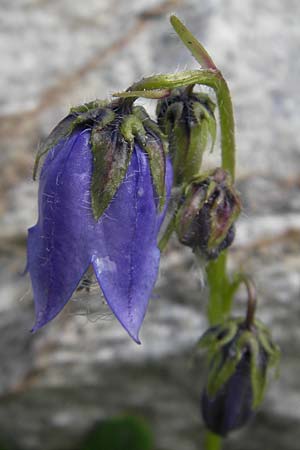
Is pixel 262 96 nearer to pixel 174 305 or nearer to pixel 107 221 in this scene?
pixel 174 305

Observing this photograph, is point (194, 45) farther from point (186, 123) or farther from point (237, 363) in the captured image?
point (237, 363)

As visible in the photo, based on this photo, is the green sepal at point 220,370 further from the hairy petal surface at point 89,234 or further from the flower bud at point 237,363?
the hairy petal surface at point 89,234

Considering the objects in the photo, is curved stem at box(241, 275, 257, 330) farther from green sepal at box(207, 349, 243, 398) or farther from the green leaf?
the green leaf

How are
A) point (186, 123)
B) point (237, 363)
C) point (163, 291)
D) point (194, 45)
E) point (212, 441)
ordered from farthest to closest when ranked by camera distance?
point (163, 291) → point (212, 441) → point (237, 363) → point (186, 123) → point (194, 45)

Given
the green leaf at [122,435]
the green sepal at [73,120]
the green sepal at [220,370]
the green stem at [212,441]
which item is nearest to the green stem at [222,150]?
the green stem at [212,441]

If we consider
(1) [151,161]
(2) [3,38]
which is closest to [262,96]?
(2) [3,38]

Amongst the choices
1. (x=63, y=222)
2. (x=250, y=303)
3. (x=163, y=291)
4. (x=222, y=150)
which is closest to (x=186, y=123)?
(x=222, y=150)
